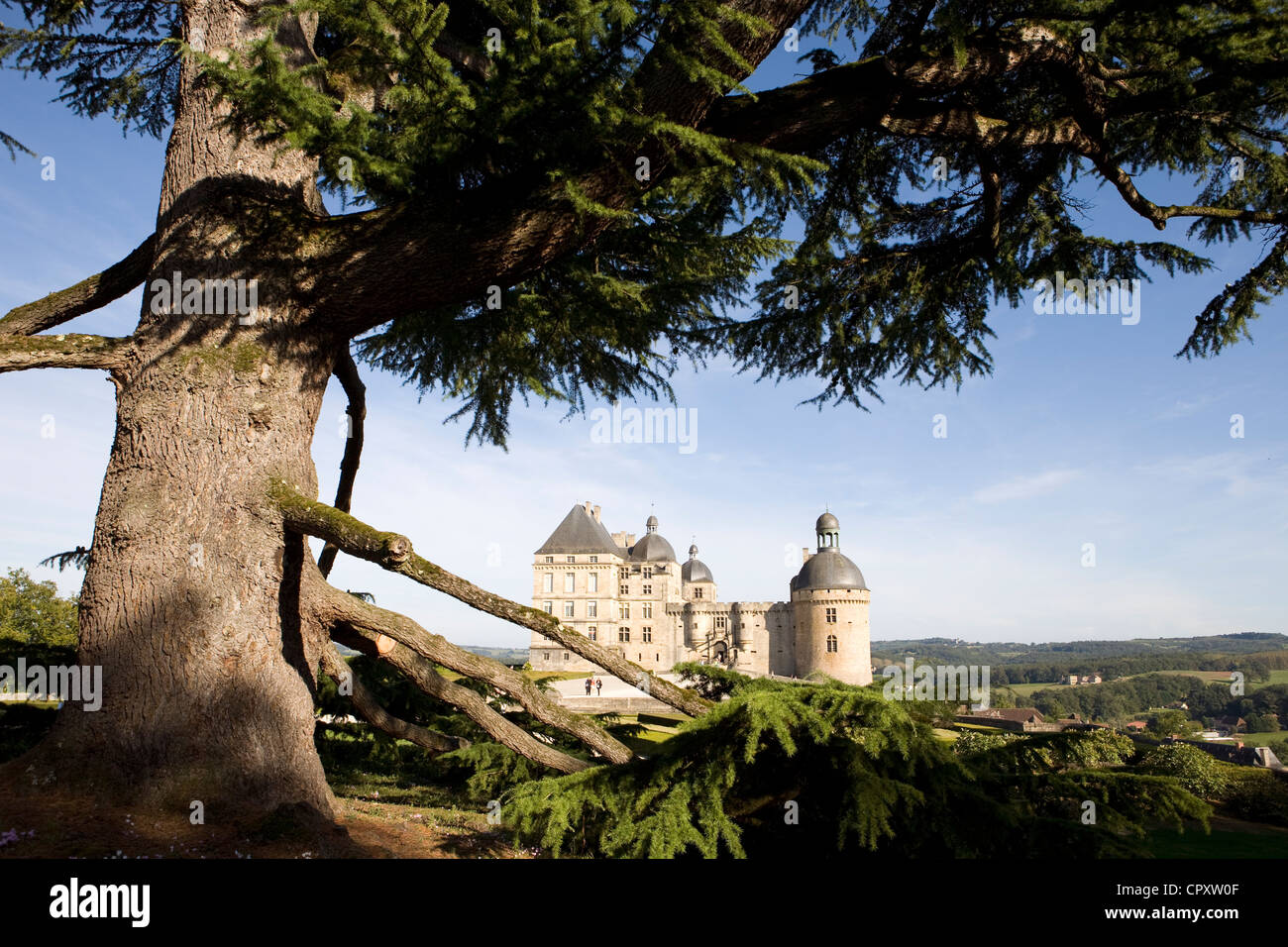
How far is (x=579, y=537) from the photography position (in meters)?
58.4

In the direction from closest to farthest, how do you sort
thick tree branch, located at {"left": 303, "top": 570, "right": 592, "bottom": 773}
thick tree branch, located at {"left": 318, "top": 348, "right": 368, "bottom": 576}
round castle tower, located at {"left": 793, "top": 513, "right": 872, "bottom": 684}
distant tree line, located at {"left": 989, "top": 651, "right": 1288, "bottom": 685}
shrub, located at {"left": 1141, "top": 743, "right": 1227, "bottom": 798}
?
thick tree branch, located at {"left": 303, "top": 570, "right": 592, "bottom": 773} < thick tree branch, located at {"left": 318, "top": 348, "right": 368, "bottom": 576} < shrub, located at {"left": 1141, "top": 743, "right": 1227, "bottom": 798} < round castle tower, located at {"left": 793, "top": 513, "right": 872, "bottom": 684} < distant tree line, located at {"left": 989, "top": 651, "right": 1288, "bottom": 685}

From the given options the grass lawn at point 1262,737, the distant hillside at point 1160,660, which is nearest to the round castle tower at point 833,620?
the distant hillside at point 1160,660

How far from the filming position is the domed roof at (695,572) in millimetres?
66562

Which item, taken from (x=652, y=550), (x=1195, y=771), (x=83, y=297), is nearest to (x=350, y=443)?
(x=83, y=297)

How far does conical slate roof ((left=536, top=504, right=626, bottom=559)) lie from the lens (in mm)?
58281

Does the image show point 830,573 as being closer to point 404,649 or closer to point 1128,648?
point 404,649

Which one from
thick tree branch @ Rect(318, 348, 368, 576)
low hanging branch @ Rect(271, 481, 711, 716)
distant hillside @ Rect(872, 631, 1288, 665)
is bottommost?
distant hillside @ Rect(872, 631, 1288, 665)

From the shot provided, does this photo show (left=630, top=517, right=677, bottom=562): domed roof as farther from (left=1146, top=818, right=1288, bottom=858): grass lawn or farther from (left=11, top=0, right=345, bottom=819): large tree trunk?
(left=11, top=0, right=345, bottom=819): large tree trunk

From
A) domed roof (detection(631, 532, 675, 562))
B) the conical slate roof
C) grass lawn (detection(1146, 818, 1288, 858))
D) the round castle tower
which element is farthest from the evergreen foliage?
domed roof (detection(631, 532, 675, 562))

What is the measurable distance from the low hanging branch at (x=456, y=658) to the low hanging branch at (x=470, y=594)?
0.42 metres

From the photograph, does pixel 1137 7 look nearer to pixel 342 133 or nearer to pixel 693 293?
pixel 693 293

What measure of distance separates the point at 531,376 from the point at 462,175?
243cm

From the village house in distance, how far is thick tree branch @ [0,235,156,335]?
162 ft

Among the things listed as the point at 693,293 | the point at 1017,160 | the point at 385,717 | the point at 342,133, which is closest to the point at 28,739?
the point at 385,717
